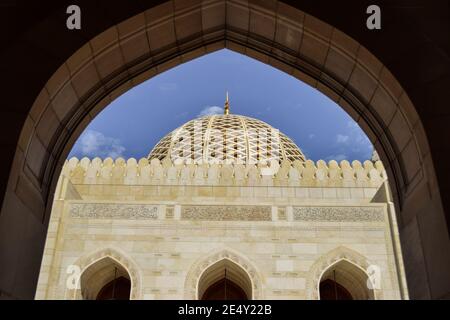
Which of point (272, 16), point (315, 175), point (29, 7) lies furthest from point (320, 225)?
point (29, 7)

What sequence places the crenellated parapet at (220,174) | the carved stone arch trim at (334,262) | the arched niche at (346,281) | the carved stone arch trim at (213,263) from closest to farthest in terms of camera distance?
the carved stone arch trim at (213,263), the carved stone arch trim at (334,262), the arched niche at (346,281), the crenellated parapet at (220,174)

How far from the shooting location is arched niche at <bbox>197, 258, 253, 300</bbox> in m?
10.0

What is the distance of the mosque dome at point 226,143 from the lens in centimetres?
1625

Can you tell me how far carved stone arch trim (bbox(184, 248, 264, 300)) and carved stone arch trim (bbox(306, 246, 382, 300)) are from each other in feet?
3.65

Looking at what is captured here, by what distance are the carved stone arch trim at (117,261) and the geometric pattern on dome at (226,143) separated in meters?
6.01

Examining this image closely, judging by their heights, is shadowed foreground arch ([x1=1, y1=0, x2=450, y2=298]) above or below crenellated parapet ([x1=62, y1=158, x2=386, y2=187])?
below

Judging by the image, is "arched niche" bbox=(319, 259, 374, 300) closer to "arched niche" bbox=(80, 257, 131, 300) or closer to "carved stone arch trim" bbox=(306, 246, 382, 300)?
"carved stone arch trim" bbox=(306, 246, 382, 300)

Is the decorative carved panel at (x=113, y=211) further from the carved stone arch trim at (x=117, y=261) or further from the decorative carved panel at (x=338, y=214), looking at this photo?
the decorative carved panel at (x=338, y=214)

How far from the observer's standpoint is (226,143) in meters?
16.8

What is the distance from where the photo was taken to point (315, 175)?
36.9 ft

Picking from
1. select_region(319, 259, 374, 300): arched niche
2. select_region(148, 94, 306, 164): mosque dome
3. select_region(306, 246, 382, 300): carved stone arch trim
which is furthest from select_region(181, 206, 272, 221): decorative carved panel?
select_region(148, 94, 306, 164): mosque dome

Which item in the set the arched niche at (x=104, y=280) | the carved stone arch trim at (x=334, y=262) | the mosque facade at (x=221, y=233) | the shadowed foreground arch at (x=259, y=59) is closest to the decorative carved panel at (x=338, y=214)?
the mosque facade at (x=221, y=233)

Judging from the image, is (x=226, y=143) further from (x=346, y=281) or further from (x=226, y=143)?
(x=346, y=281)
